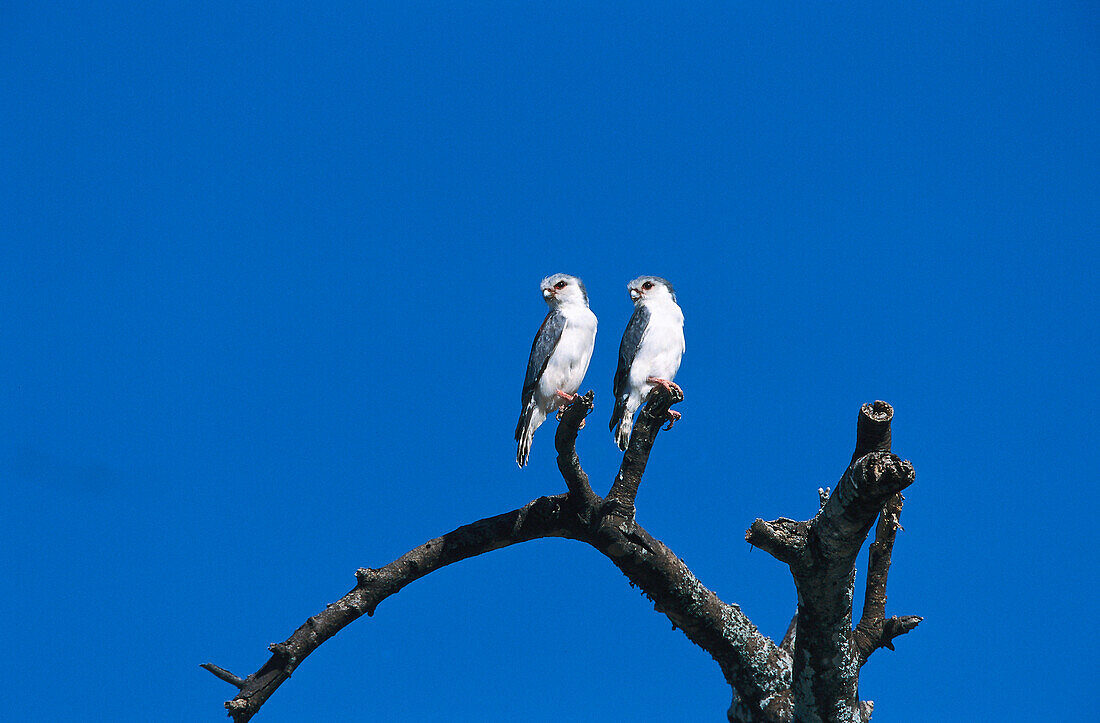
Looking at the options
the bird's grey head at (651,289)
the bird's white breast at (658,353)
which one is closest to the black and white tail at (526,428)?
the bird's white breast at (658,353)

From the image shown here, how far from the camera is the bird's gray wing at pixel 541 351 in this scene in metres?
9.58

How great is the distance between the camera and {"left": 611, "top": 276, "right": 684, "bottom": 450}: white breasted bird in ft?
30.2

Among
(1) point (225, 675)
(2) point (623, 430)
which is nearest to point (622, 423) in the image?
(2) point (623, 430)

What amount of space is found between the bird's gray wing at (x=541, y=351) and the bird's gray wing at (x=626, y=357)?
77 centimetres

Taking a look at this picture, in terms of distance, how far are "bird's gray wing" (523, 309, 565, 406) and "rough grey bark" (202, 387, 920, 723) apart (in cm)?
221

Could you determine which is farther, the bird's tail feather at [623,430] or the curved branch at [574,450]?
the bird's tail feather at [623,430]

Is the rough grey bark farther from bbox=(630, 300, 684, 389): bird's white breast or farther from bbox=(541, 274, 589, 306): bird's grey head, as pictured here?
bbox=(541, 274, 589, 306): bird's grey head

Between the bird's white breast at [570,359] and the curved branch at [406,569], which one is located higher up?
the bird's white breast at [570,359]

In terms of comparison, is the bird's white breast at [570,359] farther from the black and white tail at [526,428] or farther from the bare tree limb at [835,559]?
the bare tree limb at [835,559]

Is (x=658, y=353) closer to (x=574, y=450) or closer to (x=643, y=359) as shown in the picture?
(x=643, y=359)

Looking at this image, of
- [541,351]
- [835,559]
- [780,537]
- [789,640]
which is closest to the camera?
[835,559]

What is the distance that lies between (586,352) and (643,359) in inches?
30.7

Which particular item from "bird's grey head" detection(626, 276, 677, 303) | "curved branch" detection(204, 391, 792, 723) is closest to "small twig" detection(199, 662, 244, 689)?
"curved branch" detection(204, 391, 792, 723)

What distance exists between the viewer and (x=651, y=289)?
10.1 metres
